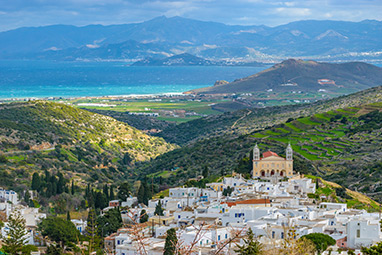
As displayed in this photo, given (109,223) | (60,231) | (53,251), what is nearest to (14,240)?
(53,251)

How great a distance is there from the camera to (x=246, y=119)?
132 metres

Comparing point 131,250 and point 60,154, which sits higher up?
point 60,154

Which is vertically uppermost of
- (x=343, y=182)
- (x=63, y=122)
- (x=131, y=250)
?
(x=63, y=122)

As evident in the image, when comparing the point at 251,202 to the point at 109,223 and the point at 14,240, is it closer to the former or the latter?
the point at 109,223

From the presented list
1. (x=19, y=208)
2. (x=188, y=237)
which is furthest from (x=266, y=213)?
(x=19, y=208)

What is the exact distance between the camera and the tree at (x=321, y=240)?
33312mm

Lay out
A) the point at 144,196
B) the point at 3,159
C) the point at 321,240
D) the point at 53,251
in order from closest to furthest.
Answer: the point at 321,240, the point at 53,251, the point at 144,196, the point at 3,159

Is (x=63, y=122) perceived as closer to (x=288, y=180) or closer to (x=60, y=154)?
(x=60, y=154)

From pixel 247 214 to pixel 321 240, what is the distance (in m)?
8.26

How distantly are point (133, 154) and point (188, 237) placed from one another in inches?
2627

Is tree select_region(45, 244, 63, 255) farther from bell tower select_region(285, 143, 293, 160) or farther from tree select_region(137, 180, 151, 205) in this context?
bell tower select_region(285, 143, 293, 160)

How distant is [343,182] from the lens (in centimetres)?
6481

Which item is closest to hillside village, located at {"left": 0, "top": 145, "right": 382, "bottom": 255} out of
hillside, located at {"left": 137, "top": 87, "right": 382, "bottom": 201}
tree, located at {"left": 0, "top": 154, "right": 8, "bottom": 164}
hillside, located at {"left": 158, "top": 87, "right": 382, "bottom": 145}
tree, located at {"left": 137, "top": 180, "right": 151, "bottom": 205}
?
tree, located at {"left": 137, "top": 180, "right": 151, "bottom": 205}

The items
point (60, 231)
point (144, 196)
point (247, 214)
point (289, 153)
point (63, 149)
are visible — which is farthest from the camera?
point (63, 149)
